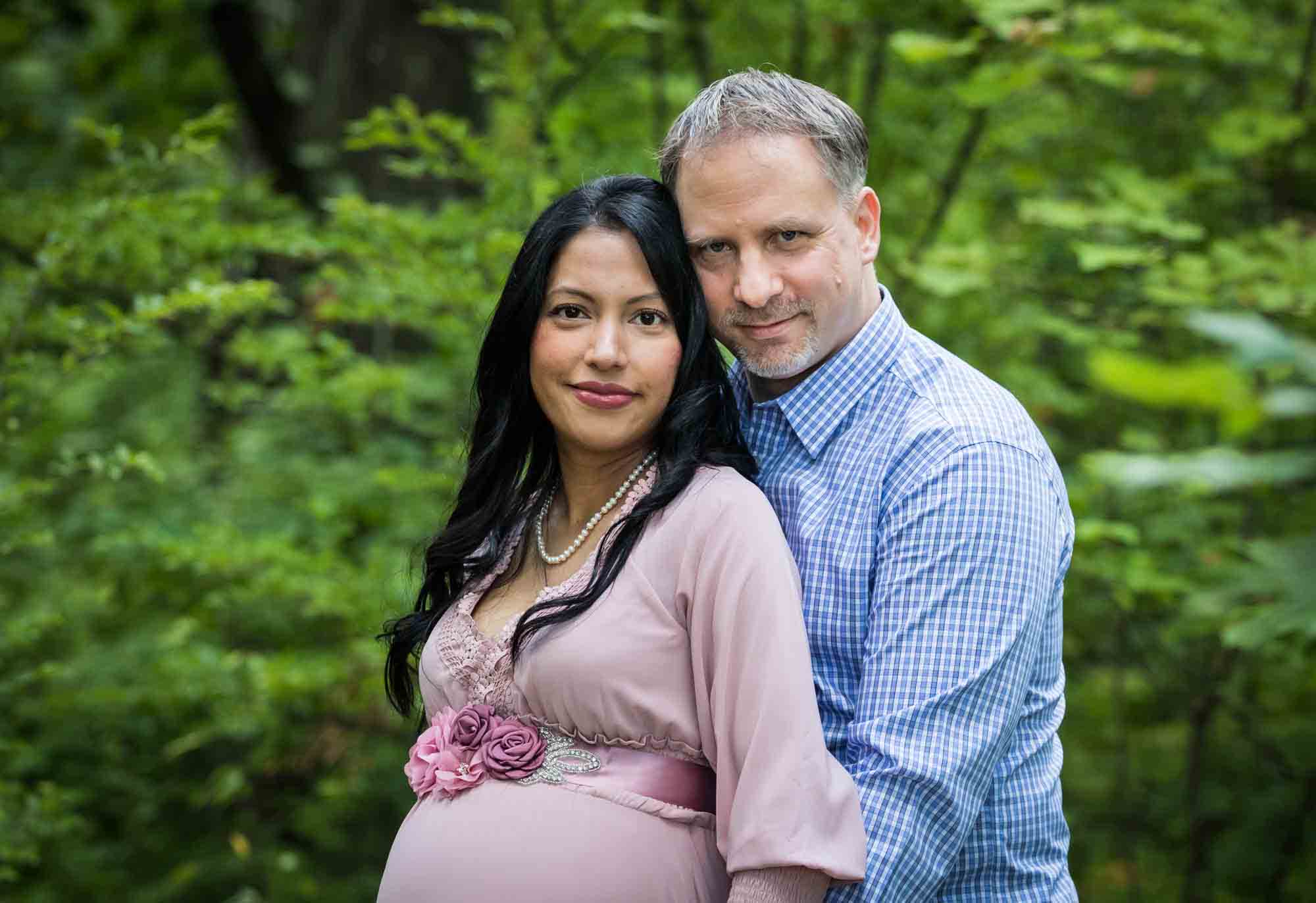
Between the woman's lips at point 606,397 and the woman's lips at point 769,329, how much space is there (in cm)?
24

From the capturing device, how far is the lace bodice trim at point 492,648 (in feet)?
6.42

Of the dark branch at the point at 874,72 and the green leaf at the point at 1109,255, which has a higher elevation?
the dark branch at the point at 874,72

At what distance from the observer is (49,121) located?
8016 mm

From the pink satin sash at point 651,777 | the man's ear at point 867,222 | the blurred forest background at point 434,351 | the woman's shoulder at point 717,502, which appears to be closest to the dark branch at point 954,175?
the blurred forest background at point 434,351

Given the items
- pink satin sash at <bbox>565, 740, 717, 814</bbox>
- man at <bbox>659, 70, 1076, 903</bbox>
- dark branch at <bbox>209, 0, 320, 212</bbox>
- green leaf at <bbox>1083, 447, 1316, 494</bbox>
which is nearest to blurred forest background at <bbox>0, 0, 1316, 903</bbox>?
dark branch at <bbox>209, 0, 320, 212</bbox>

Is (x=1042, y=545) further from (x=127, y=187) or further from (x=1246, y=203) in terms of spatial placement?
(x=1246, y=203)

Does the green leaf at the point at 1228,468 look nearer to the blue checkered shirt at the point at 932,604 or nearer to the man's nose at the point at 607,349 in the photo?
the blue checkered shirt at the point at 932,604

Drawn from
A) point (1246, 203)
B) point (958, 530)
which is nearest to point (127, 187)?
point (958, 530)

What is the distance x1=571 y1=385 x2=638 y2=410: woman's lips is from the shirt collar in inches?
11.1

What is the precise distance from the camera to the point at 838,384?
2.06 metres

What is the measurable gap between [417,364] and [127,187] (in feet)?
4.53

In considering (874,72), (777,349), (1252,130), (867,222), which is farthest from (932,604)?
(874,72)

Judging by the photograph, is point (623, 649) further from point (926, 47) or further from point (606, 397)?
point (926, 47)

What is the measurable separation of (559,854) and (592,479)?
0.62 m
